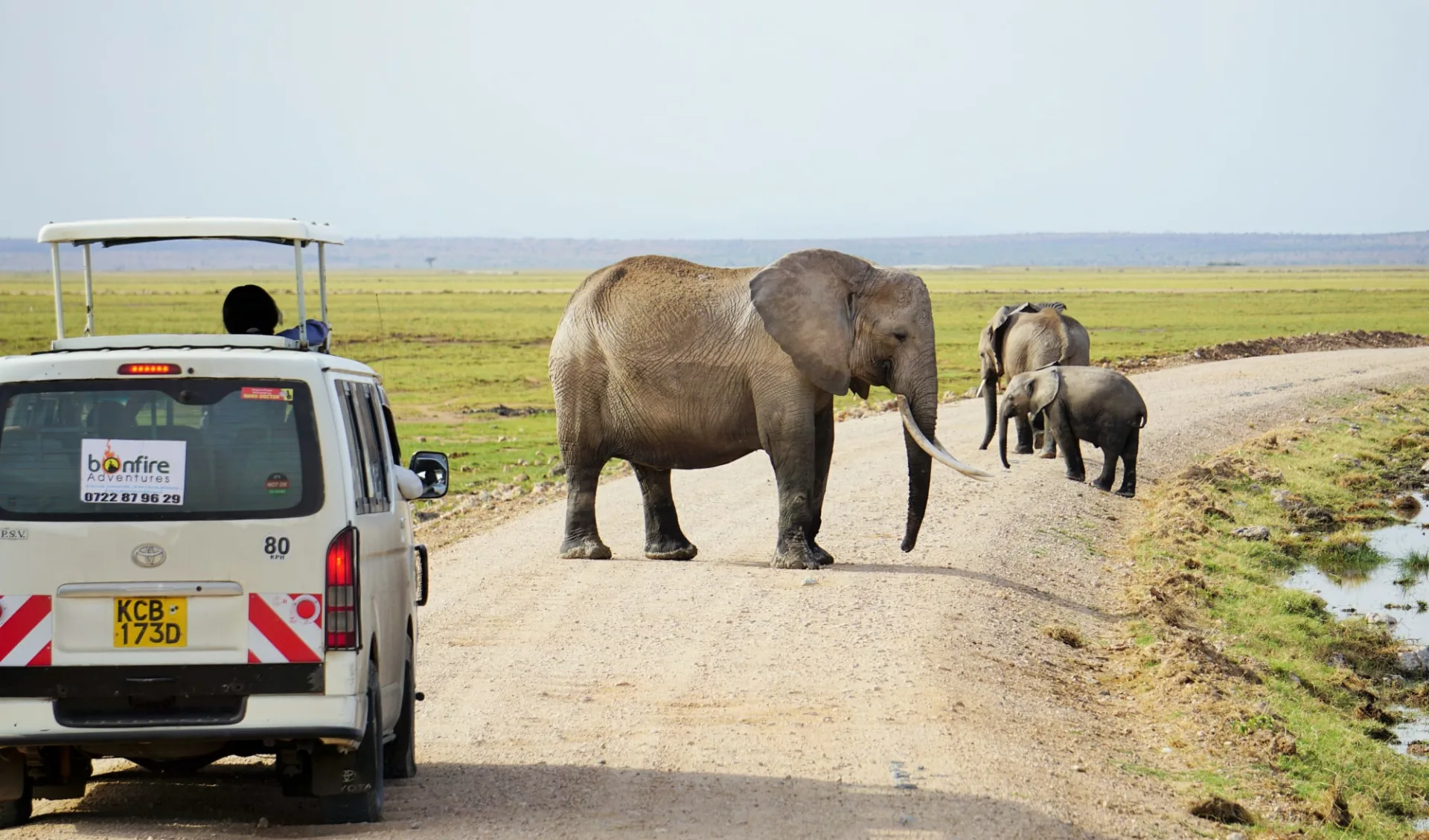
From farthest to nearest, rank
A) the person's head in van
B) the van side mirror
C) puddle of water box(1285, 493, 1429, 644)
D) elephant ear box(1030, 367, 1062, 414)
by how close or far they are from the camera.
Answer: elephant ear box(1030, 367, 1062, 414)
puddle of water box(1285, 493, 1429, 644)
the person's head in van
the van side mirror

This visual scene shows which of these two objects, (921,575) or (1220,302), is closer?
(921,575)

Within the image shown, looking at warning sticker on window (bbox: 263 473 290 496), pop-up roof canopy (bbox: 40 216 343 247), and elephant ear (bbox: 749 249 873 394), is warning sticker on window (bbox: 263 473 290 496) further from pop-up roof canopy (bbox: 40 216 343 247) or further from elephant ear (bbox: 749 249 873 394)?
elephant ear (bbox: 749 249 873 394)

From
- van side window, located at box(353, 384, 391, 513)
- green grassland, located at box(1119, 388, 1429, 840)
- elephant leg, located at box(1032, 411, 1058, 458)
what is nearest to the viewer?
van side window, located at box(353, 384, 391, 513)

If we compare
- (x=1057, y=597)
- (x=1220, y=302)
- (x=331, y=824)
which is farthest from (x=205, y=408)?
(x=1220, y=302)

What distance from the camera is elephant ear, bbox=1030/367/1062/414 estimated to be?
22688 mm

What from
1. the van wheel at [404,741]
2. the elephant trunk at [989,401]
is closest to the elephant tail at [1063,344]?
the elephant trunk at [989,401]

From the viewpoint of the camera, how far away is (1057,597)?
51.4 ft

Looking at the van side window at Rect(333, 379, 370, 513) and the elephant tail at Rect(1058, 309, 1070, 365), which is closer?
the van side window at Rect(333, 379, 370, 513)

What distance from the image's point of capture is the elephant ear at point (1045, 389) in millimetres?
22688

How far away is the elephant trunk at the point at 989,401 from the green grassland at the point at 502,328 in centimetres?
684

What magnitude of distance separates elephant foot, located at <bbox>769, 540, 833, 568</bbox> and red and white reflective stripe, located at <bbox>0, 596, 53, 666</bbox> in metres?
9.08

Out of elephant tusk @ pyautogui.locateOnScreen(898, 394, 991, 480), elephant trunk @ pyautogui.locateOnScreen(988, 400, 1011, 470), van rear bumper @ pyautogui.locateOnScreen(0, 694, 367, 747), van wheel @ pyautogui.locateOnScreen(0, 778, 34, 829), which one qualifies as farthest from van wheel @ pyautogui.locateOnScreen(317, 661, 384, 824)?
A: elephant trunk @ pyautogui.locateOnScreen(988, 400, 1011, 470)

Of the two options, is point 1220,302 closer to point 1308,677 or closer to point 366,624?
point 1308,677

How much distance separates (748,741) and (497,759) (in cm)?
141
